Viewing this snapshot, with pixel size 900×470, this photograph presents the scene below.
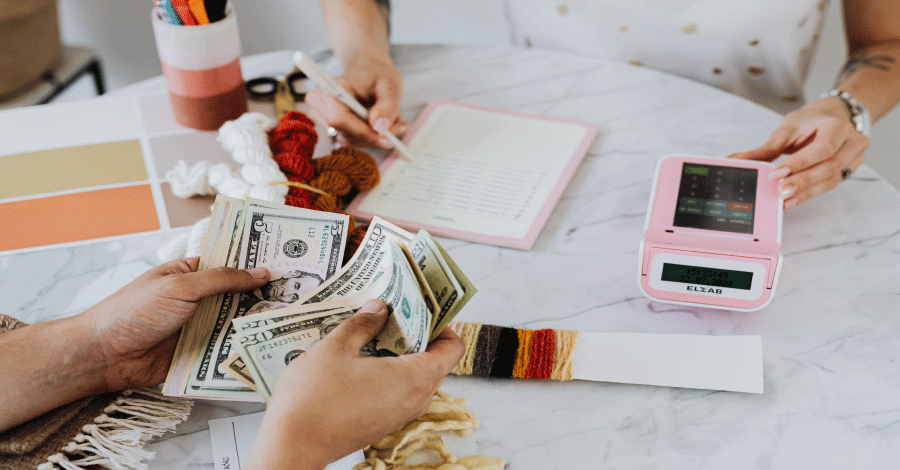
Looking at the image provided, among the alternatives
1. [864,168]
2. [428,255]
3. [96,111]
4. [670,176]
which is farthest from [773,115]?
[96,111]

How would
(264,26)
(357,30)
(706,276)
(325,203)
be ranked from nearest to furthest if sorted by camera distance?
(706,276) < (325,203) < (357,30) < (264,26)

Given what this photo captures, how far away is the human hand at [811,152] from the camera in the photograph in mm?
944

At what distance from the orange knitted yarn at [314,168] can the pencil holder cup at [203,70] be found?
18 centimetres

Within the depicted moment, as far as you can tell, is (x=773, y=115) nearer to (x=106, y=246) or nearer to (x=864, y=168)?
(x=864, y=168)

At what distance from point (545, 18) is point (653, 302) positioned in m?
0.82

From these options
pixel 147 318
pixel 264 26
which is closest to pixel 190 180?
pixel 147 318

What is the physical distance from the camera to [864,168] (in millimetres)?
1105

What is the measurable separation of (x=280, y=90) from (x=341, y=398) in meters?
0.83

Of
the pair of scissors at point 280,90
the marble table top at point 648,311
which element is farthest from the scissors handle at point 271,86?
the marble table top at point 648,311

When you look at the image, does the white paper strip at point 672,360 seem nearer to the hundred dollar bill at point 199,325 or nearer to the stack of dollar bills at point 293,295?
the stack of dollar bills at point 293,295

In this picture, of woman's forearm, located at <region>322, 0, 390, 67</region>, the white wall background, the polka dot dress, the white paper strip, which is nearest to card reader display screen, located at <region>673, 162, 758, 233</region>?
the white paper strip

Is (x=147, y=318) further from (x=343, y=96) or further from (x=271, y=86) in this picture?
(x=271, y=86)

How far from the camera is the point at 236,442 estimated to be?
0.71 m

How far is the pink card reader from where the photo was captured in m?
0.82
